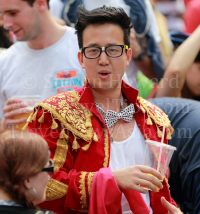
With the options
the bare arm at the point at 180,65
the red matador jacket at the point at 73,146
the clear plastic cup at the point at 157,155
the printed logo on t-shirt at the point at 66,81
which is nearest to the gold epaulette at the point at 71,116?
the red matador jacket at the point at 73,146

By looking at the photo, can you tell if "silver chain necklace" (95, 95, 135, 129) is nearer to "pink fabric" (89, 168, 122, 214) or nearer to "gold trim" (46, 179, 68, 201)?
"pink fabric" (89, 168, 122, 214)

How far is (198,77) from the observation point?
4.43 metres

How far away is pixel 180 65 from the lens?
4.12 metres

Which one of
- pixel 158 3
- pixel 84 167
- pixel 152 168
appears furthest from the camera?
pixel 158 3

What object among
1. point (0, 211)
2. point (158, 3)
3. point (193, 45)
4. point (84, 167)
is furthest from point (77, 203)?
point (158, 3)

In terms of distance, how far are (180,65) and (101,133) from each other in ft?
5.63

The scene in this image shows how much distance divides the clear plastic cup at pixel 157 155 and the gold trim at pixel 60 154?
480mm

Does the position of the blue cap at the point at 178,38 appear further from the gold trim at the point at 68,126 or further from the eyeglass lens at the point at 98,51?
the gold trim at the point at 68,126

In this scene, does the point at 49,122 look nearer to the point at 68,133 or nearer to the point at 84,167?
the point at 68,133

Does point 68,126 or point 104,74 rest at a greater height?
point 104,74

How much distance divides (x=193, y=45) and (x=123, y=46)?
1.61m

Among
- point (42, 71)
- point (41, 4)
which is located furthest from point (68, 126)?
point (41, 4)

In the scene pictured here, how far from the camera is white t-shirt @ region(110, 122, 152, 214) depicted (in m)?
2.67

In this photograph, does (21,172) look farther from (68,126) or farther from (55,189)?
Result: (68,126)
